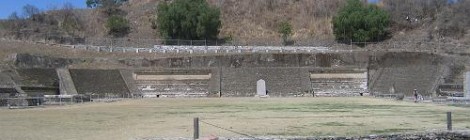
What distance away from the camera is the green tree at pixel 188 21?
78188 millimetres

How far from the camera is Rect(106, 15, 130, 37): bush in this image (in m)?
85.6

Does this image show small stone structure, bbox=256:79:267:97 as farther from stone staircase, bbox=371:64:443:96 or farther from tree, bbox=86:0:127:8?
tree, bbox=86:0:127:8

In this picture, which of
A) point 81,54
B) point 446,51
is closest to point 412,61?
point 446,51

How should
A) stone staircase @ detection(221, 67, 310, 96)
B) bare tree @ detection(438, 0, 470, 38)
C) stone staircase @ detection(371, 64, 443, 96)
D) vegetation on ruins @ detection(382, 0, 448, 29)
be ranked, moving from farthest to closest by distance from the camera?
vegetation on ruins @ detection(382, 0, 448, 29) < bare tree @ detection(438, 0, 470, 38) < stone staircase @ detection(221, 67, 310, 96) < stone staircase @ detection(371, 64, 443, 96)

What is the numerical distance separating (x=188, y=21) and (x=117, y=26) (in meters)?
13.2

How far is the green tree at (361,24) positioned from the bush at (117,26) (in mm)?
31572

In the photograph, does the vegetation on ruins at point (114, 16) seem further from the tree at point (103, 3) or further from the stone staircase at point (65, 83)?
the stone staircase at point (65, 83)

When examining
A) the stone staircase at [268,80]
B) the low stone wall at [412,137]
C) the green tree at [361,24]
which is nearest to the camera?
the low stone wall at [412,137]

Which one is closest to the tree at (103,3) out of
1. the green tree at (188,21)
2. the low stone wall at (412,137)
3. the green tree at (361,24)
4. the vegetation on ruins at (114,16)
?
the vegetation on ruins at (114,16)

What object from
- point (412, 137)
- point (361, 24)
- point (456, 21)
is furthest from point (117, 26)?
point (412, 137)

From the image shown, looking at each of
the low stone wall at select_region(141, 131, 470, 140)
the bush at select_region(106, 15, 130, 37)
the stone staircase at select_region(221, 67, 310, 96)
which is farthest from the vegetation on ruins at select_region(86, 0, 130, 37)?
the low stone wall at select_region(141, 131, 470, 140)

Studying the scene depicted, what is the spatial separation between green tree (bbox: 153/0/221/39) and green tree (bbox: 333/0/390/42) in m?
17.5

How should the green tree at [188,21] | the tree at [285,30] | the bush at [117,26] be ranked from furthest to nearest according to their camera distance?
1. the bush at [117,26]
2. the tree at [285,30]
3. the green tree at [188,21]

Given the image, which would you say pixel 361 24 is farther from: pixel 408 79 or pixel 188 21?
pixel 188 21
